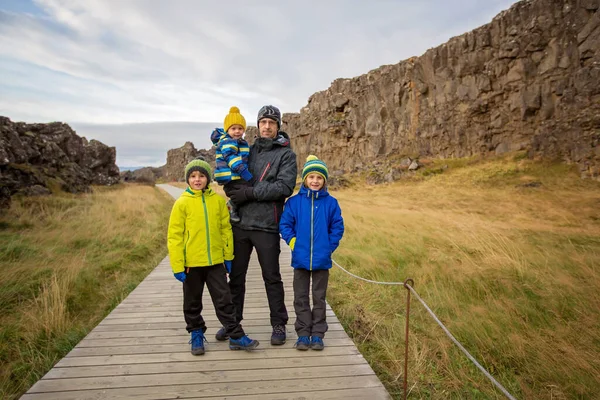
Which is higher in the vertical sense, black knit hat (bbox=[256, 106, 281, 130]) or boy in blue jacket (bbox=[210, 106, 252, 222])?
black knit hat (bbox=[256, 106, 281, 130])

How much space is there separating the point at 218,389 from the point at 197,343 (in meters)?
0.68

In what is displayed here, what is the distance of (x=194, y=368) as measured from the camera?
9.78 ft

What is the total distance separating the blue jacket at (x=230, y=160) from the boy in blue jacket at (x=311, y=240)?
0.57 meters

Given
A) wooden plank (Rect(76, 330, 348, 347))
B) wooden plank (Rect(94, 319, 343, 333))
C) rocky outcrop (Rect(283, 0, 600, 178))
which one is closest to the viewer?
wooden plank (Rect(76, 330, 348, 347))

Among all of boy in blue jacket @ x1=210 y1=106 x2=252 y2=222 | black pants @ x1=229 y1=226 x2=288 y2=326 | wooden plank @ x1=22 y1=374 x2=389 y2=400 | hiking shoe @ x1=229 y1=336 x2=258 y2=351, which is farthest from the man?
wooden plank @ x1=22 y1=374 x2=389 y2=400

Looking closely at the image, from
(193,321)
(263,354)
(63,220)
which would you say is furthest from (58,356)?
(63,220)

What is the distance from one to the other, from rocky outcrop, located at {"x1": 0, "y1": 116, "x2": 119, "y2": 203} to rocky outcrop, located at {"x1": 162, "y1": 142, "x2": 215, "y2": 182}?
129 feet

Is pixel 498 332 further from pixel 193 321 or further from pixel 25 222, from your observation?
pixel 25 222

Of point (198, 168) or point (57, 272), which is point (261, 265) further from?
point (57, 272)

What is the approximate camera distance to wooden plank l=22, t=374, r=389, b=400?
257 centimetres

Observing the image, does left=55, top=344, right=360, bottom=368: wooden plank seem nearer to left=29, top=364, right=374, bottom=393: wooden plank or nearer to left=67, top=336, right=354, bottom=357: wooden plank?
left=67, top=336, right=354, bottom=357: wooden plank

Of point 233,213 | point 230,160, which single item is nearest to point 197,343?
point 233,213

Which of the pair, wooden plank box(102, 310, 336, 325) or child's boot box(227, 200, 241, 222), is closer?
child's boot box(227, 200, 241, 222)

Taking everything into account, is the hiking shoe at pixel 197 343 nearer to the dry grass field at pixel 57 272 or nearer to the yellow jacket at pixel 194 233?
the yellow jacket at pixel 194 233
